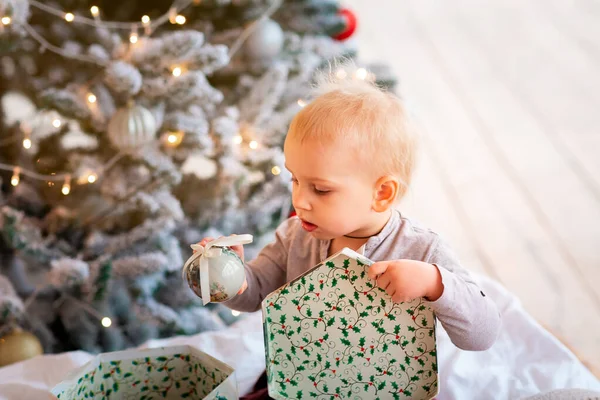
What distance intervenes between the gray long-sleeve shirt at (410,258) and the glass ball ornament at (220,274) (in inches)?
5.4

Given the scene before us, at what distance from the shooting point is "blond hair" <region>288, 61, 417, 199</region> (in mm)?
941

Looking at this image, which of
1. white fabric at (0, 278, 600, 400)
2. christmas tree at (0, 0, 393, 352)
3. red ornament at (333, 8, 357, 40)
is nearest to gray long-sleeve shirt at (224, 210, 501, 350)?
white fabric at (0, 278, 600, 400)

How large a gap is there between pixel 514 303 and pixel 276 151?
24.5 inches

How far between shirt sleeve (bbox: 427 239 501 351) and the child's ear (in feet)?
0.32

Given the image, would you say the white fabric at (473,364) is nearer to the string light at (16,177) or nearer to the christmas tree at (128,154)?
the christmas tree at (128,154)

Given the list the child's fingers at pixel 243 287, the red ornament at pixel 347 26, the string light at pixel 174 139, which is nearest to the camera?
the child's fingers at pixel 243 287

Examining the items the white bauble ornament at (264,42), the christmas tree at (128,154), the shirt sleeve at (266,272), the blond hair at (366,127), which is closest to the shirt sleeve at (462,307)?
the blond hair at (366,127)

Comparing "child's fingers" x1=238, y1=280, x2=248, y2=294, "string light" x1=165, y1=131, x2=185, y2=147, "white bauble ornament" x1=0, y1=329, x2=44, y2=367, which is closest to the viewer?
"child's fingers" x1=238, y1=280, x2=248, y2=294

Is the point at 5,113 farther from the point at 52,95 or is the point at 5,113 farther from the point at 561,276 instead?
the point at 561,276

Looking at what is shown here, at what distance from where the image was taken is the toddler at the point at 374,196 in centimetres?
92

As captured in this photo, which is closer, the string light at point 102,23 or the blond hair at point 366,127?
the blond hair at point 366,127

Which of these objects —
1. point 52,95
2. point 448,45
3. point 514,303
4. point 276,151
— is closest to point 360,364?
point 514,303

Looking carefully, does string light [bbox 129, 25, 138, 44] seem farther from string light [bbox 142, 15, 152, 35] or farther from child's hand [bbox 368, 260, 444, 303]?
child's hand [bbox 368, 260, 444, 303]

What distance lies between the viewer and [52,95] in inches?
58.3
